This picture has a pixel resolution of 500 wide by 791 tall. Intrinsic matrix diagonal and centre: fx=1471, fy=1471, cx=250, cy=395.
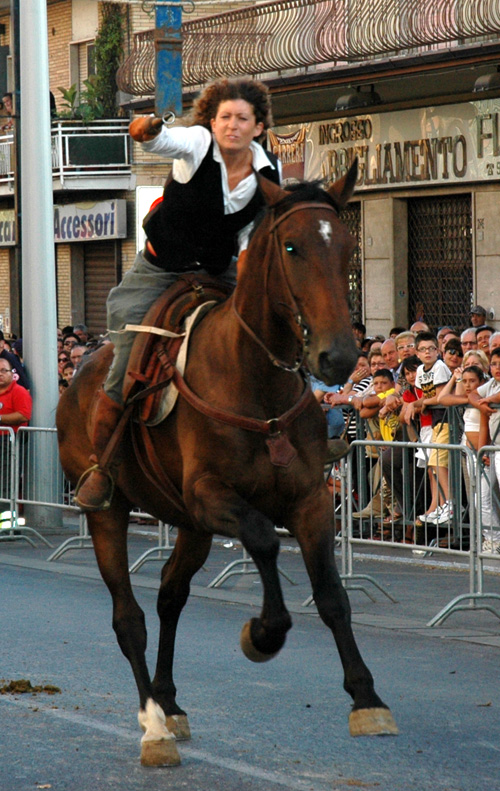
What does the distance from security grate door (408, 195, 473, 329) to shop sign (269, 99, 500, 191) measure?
528 millimetres

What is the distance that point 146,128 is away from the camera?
18.6ft

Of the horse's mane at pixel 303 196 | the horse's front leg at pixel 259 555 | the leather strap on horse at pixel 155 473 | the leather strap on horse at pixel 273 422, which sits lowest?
the horse's front leg at pixel 259 555

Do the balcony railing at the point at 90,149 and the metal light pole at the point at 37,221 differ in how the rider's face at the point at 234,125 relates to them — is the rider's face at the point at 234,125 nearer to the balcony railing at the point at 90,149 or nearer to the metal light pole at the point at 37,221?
the metal light pole at the point at 37,221

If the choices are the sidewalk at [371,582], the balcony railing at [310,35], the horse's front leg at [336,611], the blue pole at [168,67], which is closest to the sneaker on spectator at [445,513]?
the sidewalk at [371,582]

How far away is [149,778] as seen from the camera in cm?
585

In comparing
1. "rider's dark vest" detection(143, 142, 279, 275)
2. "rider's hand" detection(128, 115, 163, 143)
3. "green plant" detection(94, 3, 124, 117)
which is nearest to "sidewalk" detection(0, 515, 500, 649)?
"rider's dark vest" detection(143, 142, 279, 275)

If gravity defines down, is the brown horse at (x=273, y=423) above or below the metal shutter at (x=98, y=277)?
below

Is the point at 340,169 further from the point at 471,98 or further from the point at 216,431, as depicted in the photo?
the point at 216,431

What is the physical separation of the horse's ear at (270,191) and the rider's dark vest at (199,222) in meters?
0.54

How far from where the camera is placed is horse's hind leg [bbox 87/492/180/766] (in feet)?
19.8

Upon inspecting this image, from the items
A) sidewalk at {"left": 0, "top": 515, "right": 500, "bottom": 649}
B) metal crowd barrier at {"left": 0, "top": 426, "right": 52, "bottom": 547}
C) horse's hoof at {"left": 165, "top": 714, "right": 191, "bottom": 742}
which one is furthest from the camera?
metal crowd barrier at {"left": 0, "top": 426, "right": 52, "bottom": 547}

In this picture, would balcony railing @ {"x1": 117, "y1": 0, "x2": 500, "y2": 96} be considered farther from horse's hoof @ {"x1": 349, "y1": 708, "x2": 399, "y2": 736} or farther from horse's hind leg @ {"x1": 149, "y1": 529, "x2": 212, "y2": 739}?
horse's hoof @ {"x1": 349, "y1": 708, "x2": 399, "y2": 736}

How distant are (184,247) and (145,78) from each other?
19960 millimetres

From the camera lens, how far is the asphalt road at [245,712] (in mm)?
5844
